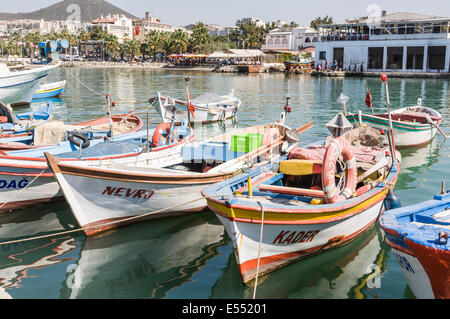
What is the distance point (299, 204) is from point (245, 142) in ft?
14.3

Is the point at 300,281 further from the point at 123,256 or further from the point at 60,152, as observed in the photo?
the point at 60,152

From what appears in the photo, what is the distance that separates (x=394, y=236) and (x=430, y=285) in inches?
33.1

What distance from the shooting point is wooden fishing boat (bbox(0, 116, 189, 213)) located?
1081 cm

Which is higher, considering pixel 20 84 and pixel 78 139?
pixel 20 84

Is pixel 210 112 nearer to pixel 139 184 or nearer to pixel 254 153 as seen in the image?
pixel 254 153

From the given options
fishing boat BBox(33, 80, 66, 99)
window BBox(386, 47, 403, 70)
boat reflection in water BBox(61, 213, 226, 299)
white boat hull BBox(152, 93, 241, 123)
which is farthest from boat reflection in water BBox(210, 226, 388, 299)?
window BBox(386, 47, 403, 70)

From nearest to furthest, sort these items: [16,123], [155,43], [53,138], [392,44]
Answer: [53,138], [16,123], [392,44], [155,43]

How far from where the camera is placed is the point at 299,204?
8492 mm

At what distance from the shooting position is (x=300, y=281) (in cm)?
818

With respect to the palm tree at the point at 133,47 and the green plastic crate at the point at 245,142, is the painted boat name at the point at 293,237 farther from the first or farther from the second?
the palm tree at the point at 133,47

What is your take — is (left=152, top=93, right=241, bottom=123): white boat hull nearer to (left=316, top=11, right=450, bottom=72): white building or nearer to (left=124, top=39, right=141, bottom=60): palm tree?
(left=316, top=11, right=450, bottom=72): white building

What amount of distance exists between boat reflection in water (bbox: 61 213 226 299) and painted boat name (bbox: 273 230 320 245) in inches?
70.1

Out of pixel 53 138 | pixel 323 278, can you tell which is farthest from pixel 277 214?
pixel 53 138

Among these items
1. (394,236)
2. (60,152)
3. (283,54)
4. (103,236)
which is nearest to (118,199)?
(103,236)
